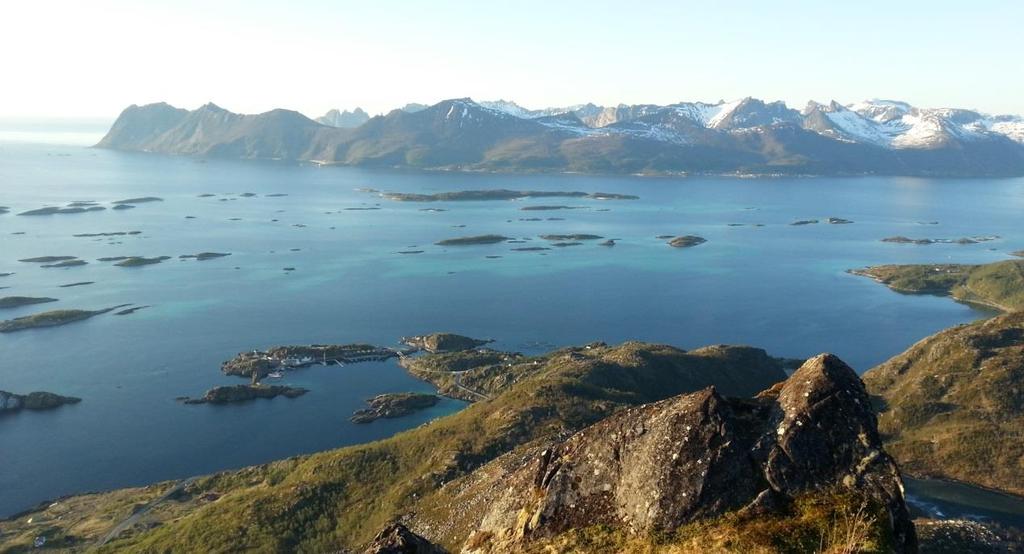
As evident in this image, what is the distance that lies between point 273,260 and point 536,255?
Result: 71369 mm

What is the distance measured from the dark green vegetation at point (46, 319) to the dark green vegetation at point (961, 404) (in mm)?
131654

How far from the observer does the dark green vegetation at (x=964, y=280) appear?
14812 cm

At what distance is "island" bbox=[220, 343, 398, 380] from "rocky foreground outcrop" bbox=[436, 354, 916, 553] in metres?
92.1

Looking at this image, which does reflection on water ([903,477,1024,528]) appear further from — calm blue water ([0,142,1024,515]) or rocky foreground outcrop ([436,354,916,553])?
calm blue water ([0,142,1024,515])

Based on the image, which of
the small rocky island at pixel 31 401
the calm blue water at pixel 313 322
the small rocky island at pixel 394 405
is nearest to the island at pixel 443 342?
the calm blue water at pixel 313 322

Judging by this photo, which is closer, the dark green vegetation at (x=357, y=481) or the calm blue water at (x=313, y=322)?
the dark green vegetation at (x=357, y=481)

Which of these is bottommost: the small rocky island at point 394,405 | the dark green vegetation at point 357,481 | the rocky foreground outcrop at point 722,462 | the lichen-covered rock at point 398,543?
the small rocky island at point 394,405

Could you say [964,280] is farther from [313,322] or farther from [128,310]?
[128,310]

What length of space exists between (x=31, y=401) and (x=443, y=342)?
57866 millimetres

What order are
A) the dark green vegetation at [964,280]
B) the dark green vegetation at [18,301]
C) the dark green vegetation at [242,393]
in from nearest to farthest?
the dark green vegetation at [242,393] → the dark green vegetation at [18,301] → the dark green vegetation at [964,280]

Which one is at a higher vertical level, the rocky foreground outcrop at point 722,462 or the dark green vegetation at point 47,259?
the rocky foreground outcrop at point 722,462

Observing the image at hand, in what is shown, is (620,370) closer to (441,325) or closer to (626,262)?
(441,325)

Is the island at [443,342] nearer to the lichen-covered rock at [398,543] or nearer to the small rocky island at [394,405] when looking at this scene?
the small rocky island at [394,405]

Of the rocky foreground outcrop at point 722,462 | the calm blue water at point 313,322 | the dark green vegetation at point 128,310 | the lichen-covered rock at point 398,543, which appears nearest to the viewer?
the rocky foreground outcrop at point 722,462
